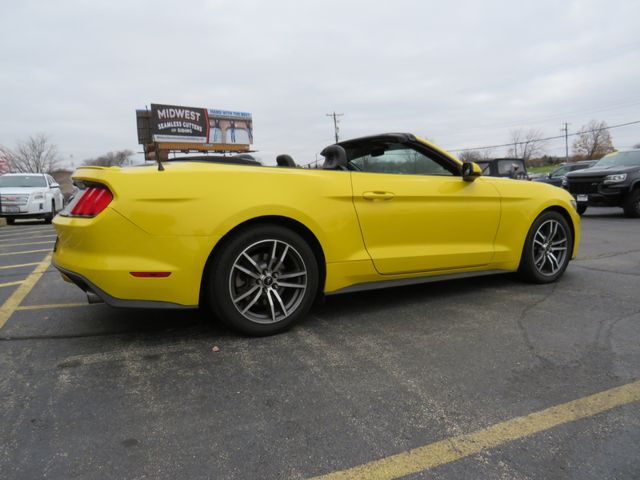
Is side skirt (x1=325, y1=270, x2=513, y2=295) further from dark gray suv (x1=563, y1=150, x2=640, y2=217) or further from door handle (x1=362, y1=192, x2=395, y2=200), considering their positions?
dark gray suv (x1=563, y1=150, x2=640, y2=217)

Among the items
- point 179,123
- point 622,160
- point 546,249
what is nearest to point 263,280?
point 546,249

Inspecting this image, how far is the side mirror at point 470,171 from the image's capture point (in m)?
3.81

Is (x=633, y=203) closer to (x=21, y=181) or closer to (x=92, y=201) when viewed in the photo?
(x=92, y=201)

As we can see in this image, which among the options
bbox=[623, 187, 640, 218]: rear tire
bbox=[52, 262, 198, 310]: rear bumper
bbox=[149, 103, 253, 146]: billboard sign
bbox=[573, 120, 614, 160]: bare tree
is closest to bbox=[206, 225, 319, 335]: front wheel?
bbox=[52, 262, 198, 310]: rear bumper

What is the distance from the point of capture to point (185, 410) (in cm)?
211

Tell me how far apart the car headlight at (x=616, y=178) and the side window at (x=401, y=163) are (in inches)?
377

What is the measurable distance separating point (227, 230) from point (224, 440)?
→ 4.28 ft

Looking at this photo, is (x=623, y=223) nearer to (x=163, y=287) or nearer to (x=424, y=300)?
(x=424, y=300)

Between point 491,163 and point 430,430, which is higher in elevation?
point 491,163

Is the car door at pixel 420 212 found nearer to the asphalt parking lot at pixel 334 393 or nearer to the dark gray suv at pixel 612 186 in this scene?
the asphalt parking lot at pixel 334 393

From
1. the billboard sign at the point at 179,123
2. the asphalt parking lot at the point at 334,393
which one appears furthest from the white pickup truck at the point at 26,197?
the billboard sign at the point at 179,123

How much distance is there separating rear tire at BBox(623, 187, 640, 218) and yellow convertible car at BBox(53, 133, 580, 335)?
30.1 ft

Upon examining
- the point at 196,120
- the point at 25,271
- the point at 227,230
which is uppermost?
the point at 196,120

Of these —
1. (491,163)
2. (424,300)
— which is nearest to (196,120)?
(491,163)
